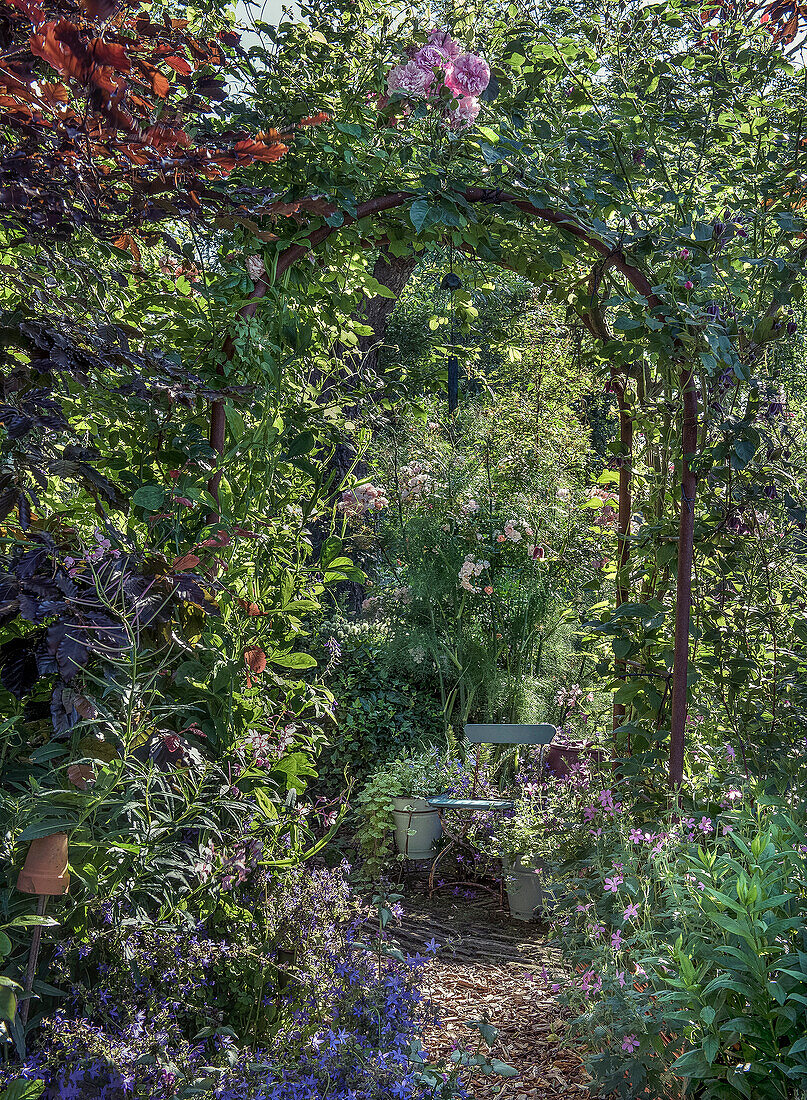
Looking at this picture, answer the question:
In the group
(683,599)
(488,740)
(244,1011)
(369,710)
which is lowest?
(244,1011)

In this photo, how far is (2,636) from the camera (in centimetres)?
176

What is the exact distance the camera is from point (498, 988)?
275cm

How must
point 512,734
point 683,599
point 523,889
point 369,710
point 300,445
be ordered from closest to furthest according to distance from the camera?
point 300,445 → point 683,599 → point 523,889 → point 512,734 → point 369,710

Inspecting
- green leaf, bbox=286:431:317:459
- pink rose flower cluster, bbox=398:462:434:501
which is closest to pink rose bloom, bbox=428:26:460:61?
green leaf, bbox=286:431:317:459

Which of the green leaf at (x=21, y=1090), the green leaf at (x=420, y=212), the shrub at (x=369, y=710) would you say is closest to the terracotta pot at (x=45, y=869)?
the green leaf at (x=21, y=1090)

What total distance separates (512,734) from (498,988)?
3.87 ft

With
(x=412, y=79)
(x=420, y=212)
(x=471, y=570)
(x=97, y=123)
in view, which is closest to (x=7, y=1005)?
(x=97, y=123)

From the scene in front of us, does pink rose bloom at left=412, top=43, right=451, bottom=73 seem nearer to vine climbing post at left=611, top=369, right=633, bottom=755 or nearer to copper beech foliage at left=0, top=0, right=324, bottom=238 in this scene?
copper beech foliage at left=0, top=0, right=324, bottom=238

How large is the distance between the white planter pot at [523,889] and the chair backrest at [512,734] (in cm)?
58

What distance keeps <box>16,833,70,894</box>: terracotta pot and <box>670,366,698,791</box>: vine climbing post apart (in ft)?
5.22

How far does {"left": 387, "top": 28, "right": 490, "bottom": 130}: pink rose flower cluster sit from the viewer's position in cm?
200

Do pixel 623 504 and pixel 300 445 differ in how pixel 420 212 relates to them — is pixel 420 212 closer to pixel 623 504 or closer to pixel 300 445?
pixel 300 445

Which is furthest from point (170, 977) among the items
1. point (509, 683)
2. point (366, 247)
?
point (509, 683)

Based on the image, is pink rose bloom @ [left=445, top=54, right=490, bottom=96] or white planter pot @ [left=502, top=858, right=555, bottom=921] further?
white planter pot @ [left=502, top=858, right=555, bottom=921]
